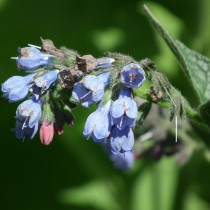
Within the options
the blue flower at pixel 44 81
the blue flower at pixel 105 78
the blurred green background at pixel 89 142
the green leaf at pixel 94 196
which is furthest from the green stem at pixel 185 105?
the green leaf at pixel 94 196

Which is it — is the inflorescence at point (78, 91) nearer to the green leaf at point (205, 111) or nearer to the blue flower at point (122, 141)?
the blue flower at point (122, 141)

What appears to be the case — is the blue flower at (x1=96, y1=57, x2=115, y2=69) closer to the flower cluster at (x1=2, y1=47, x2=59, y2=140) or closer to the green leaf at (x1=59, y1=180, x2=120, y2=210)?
the flower cluster at (x1=2, y1=47, x2=59, y2=140)

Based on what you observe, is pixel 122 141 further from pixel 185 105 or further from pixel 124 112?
pixel 185 105

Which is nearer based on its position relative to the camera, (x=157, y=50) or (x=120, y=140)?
(x=120, y=140)

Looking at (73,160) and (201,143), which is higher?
(201,143)

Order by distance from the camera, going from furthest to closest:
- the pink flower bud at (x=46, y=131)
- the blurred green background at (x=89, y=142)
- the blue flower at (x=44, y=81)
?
the blurred green background at (x=89, y=142) → the pink flower bud at (x=46, y=131) → the blue flower at (x=44, y=81)

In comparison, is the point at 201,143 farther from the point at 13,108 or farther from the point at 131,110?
the point at 13,108

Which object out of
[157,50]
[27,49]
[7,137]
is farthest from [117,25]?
[27,49]
